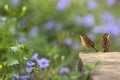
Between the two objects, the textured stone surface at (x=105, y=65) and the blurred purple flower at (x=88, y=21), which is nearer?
the textured stone surface at (x=105, y=65)

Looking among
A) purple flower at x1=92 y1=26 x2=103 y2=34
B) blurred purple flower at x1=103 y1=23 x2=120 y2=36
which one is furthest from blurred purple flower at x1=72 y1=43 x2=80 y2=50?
blurred purple flower at x1=103 y1=23 x2=120 y2=36

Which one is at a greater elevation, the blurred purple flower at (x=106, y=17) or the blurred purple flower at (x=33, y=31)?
the blurred purple flower at (x=106, y=17)

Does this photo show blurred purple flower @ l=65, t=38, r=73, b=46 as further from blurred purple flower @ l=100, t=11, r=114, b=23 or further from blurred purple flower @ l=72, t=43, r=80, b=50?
blurred purple flower @ l=100, t=11, r=114, b=23

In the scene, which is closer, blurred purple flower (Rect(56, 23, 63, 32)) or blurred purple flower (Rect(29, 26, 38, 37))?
blurred purple flower (Rect(29, 26, 38, 37))

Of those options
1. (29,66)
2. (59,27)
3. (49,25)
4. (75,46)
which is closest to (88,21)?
(59,27)

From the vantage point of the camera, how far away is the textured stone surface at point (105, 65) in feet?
5.89

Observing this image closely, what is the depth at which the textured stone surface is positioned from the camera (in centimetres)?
180

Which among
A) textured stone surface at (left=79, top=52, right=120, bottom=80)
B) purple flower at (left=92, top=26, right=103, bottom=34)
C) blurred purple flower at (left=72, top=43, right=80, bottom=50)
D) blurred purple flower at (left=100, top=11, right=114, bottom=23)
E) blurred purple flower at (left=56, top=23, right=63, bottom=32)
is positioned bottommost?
textured stone surface at (left=79, top=52, right=120, bottom=80)

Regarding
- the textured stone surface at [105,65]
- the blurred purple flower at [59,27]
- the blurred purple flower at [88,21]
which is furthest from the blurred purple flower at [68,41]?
the textured stone surface at [105,65]

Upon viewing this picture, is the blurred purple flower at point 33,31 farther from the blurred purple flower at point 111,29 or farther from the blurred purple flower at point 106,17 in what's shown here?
the blurred purple flower at point 106,17

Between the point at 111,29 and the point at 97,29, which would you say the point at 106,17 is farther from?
the point at 97,29

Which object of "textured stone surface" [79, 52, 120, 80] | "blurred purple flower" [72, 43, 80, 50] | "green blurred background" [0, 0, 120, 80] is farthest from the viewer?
"green blurred background" [0, 0, 120, 80]

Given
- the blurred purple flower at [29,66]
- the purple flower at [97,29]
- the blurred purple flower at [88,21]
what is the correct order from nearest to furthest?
1. the blurred purple flower at [29,66]
2. the purple flower at [97,29]
3. the blurred purple flower at [88,21]

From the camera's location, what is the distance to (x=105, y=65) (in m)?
1.96
